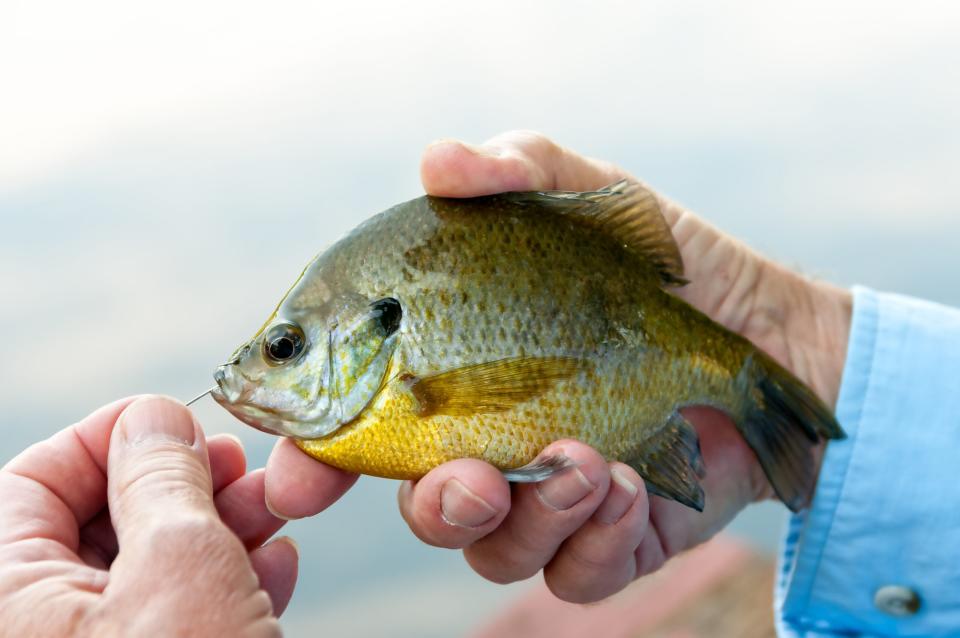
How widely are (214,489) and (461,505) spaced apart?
0.77 meters

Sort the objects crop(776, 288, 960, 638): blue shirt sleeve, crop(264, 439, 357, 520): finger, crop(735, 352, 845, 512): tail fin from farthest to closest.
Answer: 1. crop(776, 288, 960, 638): blue shirt sleeve
2. crop(735, 352, 845, 512): tail fin
3. crop(264, 439, 357, 520): finger

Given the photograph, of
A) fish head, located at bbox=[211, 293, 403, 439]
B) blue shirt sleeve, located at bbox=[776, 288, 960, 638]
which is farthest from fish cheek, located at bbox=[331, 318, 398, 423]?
blue shirt sleeve, located at bbox=[776, 288, 960, 638]

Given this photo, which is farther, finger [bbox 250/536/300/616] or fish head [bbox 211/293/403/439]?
finger [bbox 250/536/300/616]

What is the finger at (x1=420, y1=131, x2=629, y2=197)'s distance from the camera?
2.27 metres

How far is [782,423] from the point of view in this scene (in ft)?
8.16

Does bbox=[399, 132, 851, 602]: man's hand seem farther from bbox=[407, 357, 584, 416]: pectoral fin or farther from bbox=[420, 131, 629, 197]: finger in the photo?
bbox=[407, 357, 584, 416]: pectoral fin

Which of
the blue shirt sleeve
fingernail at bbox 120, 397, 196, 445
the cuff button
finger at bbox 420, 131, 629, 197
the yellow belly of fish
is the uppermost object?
finger at bbox 420, 131, 629, 197

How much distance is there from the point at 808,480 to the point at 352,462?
133cm

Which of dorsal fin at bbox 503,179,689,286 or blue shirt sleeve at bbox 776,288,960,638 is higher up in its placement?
dorsal fin at bbox 503,179,689,286

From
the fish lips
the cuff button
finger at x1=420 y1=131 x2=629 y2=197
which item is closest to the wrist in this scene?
the cuff button

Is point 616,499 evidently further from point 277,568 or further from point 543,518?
point 277,568

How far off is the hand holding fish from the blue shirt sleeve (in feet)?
0.58

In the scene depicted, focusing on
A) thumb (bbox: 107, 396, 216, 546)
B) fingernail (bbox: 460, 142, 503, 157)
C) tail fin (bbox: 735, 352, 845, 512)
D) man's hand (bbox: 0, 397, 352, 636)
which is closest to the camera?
man's hand (bbox: 0, 397, 352, 636)

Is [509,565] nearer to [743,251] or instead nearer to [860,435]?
[860,435]
